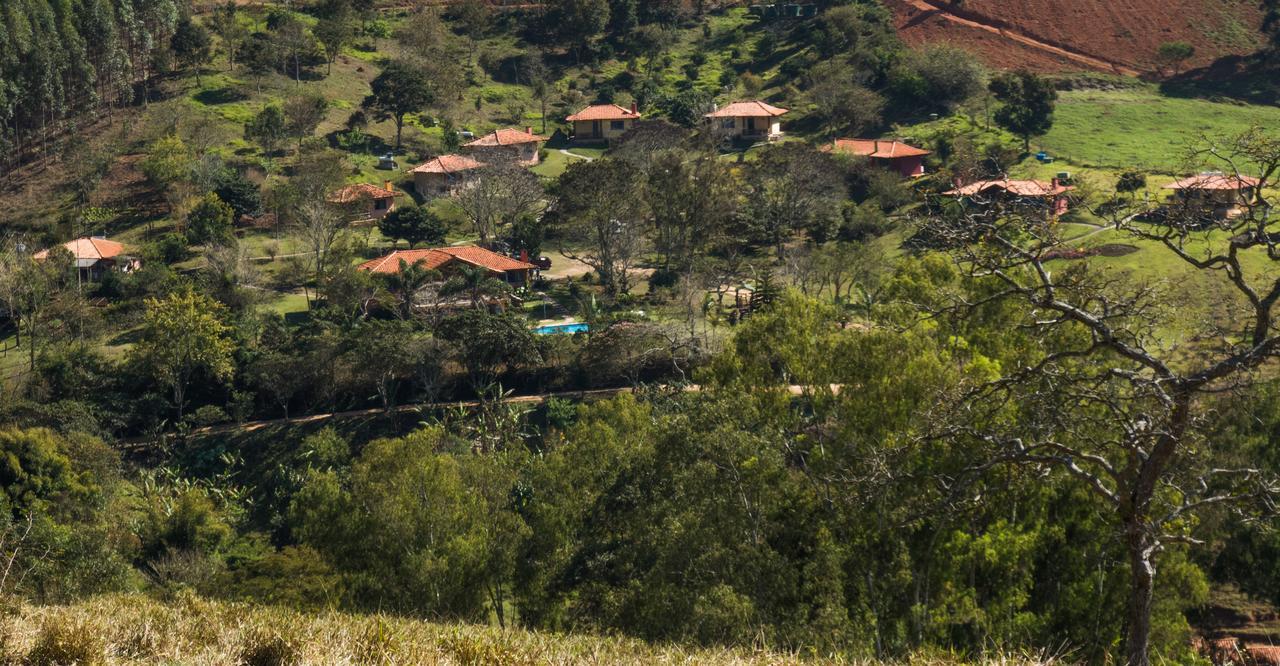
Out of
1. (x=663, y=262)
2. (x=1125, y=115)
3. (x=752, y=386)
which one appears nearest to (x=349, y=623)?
(x=752, y=386)

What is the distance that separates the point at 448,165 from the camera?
197 feet

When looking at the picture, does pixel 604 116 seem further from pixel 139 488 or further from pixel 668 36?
pixel 139 488

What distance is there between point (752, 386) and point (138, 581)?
48.6 feet

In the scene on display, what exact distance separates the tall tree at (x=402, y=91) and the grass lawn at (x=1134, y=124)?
3350 cm

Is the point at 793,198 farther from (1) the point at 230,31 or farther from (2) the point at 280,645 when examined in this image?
(2) the point at 280,645

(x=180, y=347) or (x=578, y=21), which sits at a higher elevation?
(x=180, y=347)

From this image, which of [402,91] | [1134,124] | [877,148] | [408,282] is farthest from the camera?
[1134,124]

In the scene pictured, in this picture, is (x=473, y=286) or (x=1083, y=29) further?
(x=1083, y=29)

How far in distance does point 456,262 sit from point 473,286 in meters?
2.52

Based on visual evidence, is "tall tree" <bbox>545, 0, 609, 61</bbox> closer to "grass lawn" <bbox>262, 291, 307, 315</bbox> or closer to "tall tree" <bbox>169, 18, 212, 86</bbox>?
"tall tree" <bbox>169, 18, 212, 86</bbox>

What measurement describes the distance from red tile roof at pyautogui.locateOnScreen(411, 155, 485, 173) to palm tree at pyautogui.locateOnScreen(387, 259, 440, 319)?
13.3 metres

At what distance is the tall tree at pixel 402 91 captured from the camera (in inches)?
2574

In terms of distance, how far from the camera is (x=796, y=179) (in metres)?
53.4

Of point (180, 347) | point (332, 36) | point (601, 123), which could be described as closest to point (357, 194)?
point (180, 347)
